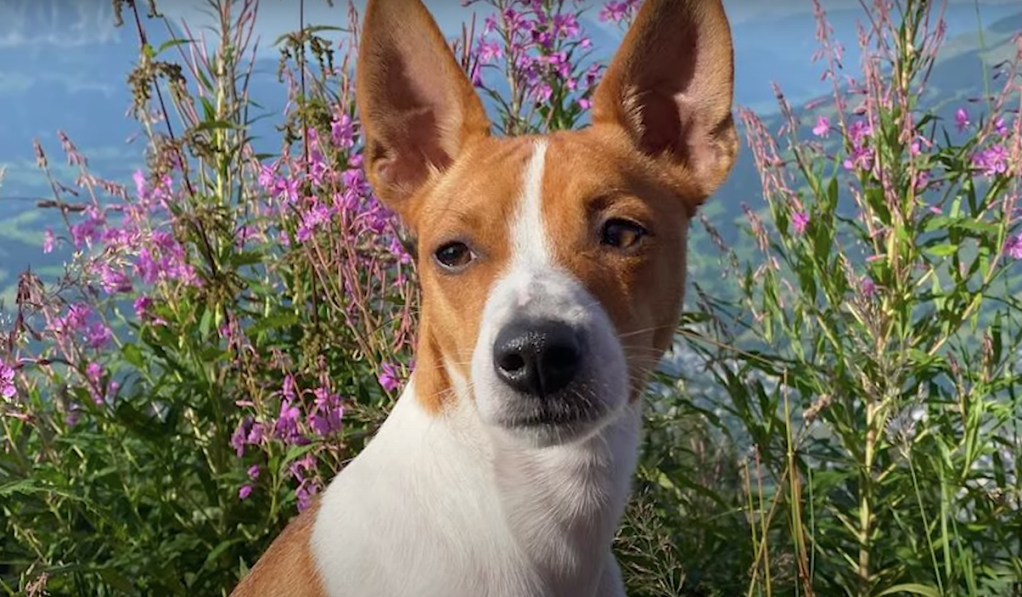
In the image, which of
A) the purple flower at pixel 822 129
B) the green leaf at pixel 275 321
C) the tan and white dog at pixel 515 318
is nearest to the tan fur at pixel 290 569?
the tan and white dog at pixel 515 318

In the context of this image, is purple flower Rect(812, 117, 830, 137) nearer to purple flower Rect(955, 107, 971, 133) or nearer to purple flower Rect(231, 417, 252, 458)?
purple flower Rect(955, 107, 971, 133)

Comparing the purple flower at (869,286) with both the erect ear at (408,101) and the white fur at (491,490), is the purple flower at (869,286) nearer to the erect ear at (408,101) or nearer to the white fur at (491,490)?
the white fur at (491,490)

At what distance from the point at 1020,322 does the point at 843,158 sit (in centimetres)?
75

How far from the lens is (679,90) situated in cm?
274

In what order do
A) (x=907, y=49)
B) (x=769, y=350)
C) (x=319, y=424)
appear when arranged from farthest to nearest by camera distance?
(x=769, y=350) → (x=907, y=49) → (x=319, y=424)

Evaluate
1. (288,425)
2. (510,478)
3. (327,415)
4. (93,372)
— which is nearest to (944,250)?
(510,478)

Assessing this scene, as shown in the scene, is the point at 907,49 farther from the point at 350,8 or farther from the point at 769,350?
the point at 350,8

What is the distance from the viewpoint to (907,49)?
11.5 ft

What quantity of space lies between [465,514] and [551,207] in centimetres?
64

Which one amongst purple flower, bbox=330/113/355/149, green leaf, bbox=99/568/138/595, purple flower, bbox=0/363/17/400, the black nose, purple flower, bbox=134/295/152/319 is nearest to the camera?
the black nose

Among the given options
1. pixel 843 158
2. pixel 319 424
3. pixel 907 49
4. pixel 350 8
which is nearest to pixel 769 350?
pixel 843 158

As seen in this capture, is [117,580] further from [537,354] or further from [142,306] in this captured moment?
[537,354]

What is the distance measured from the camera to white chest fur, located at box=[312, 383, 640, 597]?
2.36 metres

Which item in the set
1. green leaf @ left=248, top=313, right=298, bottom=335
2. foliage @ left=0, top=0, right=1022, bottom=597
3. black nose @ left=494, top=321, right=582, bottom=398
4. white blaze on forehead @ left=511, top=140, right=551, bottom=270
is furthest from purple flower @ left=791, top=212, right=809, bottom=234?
black nose @ left=494, top=321, right=582, bottom=398
